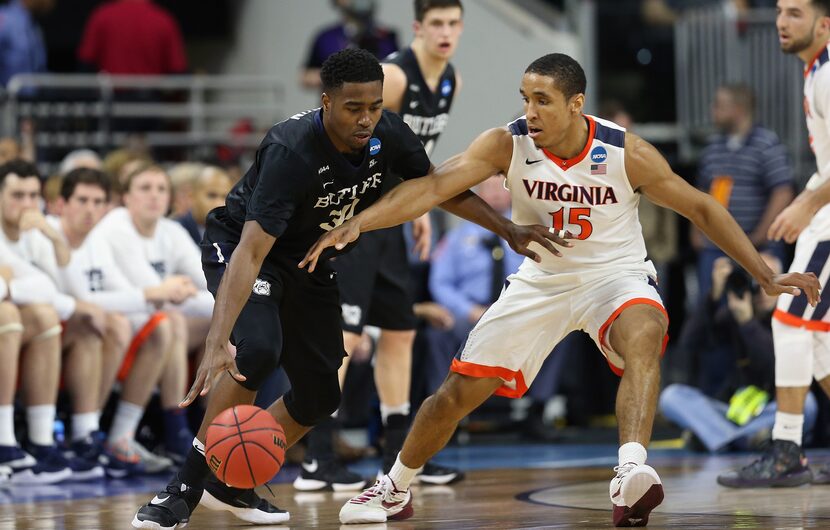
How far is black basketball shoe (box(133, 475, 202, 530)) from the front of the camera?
508 centimetres

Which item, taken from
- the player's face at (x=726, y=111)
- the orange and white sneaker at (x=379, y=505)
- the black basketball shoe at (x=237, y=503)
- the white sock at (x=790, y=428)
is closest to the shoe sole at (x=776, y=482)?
the white sock at (x=790, y=428)

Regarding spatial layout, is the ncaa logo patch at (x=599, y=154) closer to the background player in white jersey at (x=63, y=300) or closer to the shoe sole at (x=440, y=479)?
the shoe sole at (x=440, y=479)

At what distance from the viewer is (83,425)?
26.1 ft

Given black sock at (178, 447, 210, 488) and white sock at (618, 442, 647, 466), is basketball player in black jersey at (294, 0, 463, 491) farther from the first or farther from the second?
white sock at (618, 442, 647, 466)

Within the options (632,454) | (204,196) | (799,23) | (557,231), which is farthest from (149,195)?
(632,454)

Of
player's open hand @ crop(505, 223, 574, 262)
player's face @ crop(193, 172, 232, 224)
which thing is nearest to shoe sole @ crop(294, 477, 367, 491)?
player's open hand @ crop(505, 223, 574, 262)

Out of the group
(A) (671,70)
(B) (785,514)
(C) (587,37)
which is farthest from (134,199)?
(A) (671,70)

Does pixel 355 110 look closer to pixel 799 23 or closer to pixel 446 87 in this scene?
pixel 446 87

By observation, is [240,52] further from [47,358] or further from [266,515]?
[266,515]

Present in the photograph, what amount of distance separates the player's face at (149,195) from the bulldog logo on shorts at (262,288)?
10.4ft

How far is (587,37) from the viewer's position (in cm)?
1230

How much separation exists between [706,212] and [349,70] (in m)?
1.55

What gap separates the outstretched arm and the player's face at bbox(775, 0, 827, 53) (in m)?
1.68

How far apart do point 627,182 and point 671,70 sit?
7575 millimetres
